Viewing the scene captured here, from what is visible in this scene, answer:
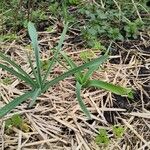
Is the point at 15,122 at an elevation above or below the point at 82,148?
above

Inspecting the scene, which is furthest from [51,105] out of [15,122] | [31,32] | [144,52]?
[144,52]

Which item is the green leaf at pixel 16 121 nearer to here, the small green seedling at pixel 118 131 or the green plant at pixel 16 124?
the green plant at pixel 16 124

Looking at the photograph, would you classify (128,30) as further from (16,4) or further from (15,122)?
(15,122)

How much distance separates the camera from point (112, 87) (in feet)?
5.23

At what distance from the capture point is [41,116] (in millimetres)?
1594

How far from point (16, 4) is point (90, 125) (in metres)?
0.96

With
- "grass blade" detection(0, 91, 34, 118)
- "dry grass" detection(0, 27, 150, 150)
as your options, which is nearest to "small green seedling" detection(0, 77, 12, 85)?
"dry grass" detection(0, 27, 150, 150)

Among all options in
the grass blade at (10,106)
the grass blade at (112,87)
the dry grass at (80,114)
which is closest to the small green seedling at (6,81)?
the dry grass at (80,114)

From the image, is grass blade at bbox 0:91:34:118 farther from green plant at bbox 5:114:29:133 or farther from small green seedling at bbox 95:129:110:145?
small green seedling at bbox 95:129:110:145

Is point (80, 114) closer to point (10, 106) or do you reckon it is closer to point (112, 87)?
point (112, 87)

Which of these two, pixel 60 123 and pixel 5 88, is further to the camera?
pixel 5 88

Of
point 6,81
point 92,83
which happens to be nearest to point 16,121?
point 6,81

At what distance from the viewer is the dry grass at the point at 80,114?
4.94 ft

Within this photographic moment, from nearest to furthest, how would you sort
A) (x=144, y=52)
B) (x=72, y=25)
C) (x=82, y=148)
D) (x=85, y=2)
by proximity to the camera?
(x=82, y=148) → (x=144, y=52) → (x=72, y=25) → (x=85, y=2)
